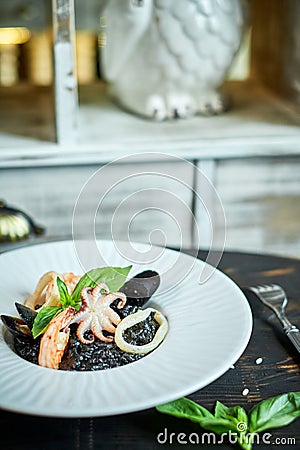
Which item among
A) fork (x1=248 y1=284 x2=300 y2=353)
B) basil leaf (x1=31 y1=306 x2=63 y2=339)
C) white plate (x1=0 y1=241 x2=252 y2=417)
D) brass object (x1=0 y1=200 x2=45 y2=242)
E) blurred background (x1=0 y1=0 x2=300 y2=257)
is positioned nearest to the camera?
white plate (x1=0 y1=241 x2=252 y2=417)

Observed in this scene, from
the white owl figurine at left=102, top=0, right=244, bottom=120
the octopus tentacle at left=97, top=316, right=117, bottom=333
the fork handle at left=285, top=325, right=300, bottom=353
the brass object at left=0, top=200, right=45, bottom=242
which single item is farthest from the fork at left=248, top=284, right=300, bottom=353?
the white owl figurine at left=102, top=0, right=244, bottom=120

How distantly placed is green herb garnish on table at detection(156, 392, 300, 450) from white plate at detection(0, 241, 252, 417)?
3 centimetres

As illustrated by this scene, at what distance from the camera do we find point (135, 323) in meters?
0.91

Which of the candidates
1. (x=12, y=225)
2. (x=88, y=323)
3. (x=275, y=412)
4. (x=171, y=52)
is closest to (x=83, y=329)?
(x=88, y=323)

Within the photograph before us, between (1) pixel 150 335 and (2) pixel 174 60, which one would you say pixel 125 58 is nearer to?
(2) pixel 174 60

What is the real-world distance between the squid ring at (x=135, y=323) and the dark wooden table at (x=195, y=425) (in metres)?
0.08

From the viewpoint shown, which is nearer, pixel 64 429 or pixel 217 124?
pixel 64 429

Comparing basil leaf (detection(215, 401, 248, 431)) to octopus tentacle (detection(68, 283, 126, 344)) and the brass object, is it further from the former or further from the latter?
the brass object

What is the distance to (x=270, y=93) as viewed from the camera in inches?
78.1

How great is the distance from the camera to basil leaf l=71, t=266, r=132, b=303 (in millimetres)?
930

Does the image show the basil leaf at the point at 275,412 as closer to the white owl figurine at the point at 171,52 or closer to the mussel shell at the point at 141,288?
the mussel shell at the point at 141,288

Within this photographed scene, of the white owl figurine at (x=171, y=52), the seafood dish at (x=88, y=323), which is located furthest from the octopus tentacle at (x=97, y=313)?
the white owl figurine at (x=171, y=52)

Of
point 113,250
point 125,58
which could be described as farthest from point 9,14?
point 113,250

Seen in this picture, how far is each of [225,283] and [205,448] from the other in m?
0.28
